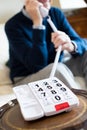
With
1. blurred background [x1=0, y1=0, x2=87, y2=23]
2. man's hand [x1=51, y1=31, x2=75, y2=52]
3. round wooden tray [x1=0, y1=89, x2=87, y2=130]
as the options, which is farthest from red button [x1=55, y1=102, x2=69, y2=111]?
blurred background [x1=0, y1=0, x2=87, y2=23]

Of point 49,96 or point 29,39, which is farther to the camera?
point 29,39

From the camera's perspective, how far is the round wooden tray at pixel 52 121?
62 cm

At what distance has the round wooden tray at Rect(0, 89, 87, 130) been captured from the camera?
2.03 feet

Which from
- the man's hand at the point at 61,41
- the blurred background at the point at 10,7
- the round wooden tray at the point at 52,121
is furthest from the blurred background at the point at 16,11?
the round wooden tray at the point at 52,121

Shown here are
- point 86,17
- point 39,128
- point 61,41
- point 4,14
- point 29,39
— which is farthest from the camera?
point 86,17

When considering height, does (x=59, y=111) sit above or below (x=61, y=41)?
above

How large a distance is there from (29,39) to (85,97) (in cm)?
71

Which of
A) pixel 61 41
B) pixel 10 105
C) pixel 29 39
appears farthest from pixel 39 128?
pixel 29 39

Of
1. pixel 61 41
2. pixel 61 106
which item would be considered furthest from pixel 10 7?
pixel 61 106

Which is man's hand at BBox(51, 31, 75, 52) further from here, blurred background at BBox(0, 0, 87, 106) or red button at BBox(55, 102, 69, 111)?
red button at BBox(55, 102, 69, 111)

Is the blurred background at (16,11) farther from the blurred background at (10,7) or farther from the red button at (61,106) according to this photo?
the red button at (61,106)

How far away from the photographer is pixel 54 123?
2.06ft

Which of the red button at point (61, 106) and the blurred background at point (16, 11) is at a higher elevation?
the red button at point (61, 106)

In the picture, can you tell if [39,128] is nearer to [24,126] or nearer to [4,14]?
[24,126]
